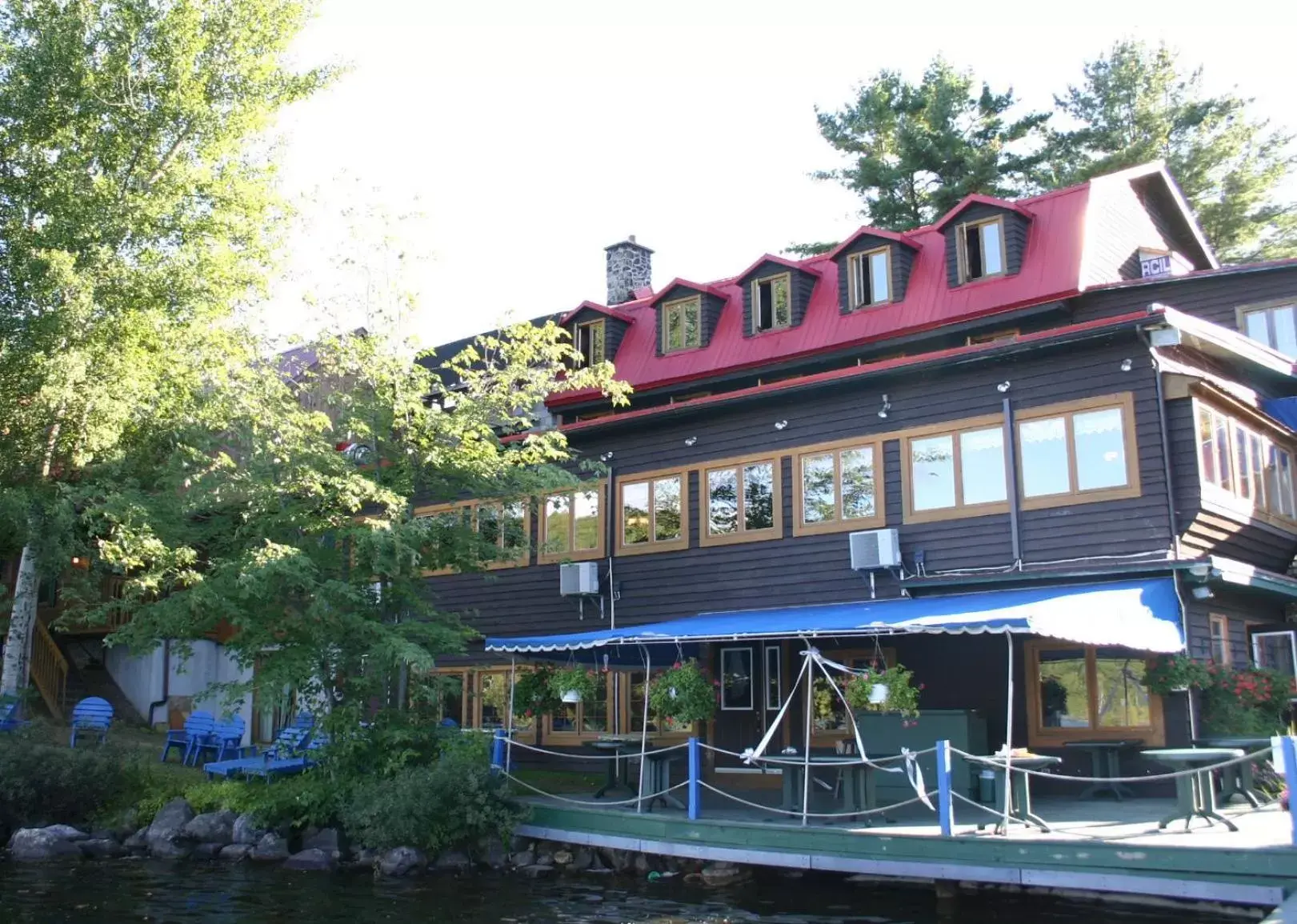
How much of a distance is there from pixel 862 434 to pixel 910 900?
6.93 meters

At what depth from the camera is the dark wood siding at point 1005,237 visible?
1962 centimetres

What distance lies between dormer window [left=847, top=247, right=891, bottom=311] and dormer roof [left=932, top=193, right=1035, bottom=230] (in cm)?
108

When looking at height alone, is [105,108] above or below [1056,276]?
above

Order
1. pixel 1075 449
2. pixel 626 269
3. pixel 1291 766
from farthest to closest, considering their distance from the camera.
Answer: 1. pixel 626 269
2. pixel 1075 449
3. pixel 1291 766

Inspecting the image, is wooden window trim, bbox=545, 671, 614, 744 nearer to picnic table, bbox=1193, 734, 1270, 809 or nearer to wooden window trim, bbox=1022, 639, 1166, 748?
wooden window trim, bbox=1022, 639, 1166, 748

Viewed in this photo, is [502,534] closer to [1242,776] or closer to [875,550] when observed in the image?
[875,550]

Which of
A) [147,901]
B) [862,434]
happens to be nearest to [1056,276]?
[862,434]

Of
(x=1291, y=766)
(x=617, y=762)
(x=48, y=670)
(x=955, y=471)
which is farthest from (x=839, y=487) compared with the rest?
(x=48, y=670)

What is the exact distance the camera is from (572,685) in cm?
1602

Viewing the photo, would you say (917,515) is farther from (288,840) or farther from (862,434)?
(288,840)

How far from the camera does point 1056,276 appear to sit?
19.0 m

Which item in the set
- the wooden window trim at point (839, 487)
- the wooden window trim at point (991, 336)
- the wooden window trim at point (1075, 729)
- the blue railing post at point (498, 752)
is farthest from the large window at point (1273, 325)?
the blue railing post at point (498, 752)

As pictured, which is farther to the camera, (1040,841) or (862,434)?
(862,434)

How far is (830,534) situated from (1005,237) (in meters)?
5.97
